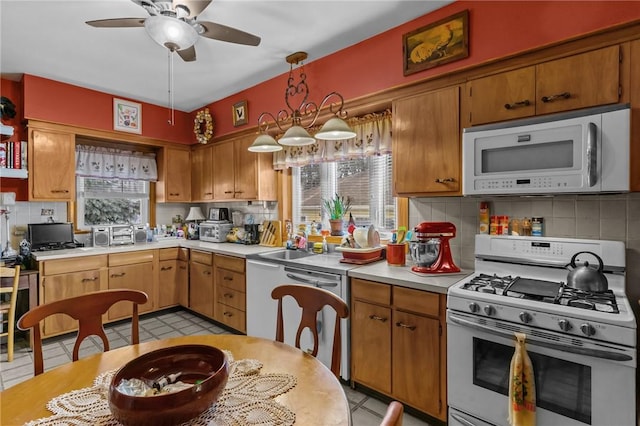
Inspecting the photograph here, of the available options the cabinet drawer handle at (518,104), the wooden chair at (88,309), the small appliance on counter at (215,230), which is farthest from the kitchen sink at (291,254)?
the cabinet drawer handle at (518,104)

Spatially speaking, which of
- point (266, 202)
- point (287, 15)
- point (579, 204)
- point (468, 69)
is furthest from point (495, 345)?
point (266, 202)

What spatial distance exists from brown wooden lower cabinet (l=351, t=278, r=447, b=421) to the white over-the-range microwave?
0.76m

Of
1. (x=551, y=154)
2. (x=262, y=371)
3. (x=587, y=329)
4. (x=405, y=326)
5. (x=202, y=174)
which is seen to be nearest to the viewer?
(x=262, y=371)

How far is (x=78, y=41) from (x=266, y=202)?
2.22m

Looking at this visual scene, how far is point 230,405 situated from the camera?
3.09 feet

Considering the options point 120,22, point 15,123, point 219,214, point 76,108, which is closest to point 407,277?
point 120,22

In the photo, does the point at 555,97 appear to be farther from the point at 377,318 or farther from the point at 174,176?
the point at 174,176

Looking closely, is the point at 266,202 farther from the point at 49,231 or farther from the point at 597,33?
the point at 597,33

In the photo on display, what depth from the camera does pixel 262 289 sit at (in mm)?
2934

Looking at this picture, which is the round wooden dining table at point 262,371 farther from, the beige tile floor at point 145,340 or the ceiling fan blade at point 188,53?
the ceiling fan blade at point 188,53

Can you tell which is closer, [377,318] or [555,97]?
[555,97]

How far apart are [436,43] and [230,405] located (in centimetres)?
239

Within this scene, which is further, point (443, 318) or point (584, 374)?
point (443, 318)

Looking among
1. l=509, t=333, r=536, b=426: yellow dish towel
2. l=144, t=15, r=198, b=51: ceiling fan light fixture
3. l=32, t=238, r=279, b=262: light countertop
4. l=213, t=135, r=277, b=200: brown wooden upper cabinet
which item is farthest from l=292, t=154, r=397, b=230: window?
l=144, t=15, r=198, b=51: ceiling fan light fixture
